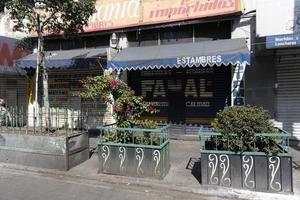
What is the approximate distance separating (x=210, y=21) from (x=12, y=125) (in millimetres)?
6884

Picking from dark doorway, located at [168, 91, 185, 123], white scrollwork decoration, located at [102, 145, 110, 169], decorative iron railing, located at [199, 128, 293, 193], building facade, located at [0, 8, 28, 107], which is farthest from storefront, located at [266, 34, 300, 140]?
building facade, located at [0, 8, 28, 107]

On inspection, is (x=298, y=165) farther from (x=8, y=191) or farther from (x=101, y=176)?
(x=8, y=191)

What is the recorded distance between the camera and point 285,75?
11289 mm

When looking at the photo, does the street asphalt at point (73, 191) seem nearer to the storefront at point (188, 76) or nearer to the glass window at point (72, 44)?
the storefront at point (188, 76)

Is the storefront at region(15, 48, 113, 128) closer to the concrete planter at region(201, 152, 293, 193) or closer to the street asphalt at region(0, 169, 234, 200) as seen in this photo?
the street asphalt at region(0, 169, 234, 200)

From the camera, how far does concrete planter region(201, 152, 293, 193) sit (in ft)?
21.4

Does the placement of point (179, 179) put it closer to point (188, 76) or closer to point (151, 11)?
point (188, 76)

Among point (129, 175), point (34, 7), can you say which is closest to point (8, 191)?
point (129, 175)

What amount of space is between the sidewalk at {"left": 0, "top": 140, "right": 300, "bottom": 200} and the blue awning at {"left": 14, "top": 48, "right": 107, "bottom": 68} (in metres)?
4.11

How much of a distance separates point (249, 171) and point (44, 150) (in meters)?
4.84

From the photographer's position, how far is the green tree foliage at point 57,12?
945 centimetres

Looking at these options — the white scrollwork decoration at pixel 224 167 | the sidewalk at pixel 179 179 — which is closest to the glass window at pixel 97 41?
the sidewalk at pixel 179 179

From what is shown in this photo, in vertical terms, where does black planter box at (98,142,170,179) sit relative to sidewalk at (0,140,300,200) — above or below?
above

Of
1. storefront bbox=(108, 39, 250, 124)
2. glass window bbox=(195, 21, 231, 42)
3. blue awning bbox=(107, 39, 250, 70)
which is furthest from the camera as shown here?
glass window bbox=(195, 21, 231, 42)
